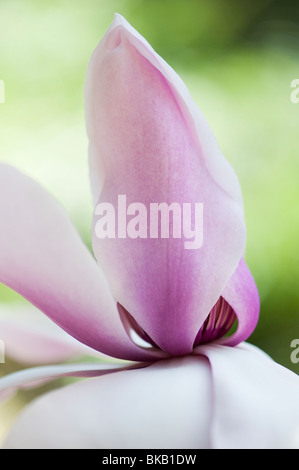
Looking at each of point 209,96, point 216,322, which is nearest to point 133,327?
point 216,322

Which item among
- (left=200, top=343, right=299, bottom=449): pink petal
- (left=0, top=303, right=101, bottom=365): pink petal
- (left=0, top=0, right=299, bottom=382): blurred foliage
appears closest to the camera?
(left=200, top=343, right=299, bottom=449): pink petal

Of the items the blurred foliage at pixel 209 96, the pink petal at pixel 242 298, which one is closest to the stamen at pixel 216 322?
the pink petal at pixel 242 298

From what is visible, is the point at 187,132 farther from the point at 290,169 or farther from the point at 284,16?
the point at 290,169

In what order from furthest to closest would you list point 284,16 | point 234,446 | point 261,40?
1. point 261,40
2. point 284,16
3. point 234,446


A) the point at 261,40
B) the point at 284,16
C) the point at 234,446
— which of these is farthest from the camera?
the point at 261,40

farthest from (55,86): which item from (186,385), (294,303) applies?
(186,385)

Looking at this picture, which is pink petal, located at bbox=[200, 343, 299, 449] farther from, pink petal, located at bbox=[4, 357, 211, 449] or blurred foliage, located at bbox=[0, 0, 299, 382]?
blurred foliage, located at bbox=[0, 0, 299, 382]

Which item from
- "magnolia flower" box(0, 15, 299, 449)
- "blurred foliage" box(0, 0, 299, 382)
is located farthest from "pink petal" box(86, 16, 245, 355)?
"blurred foliage" box(0, 0, 299, 382)
